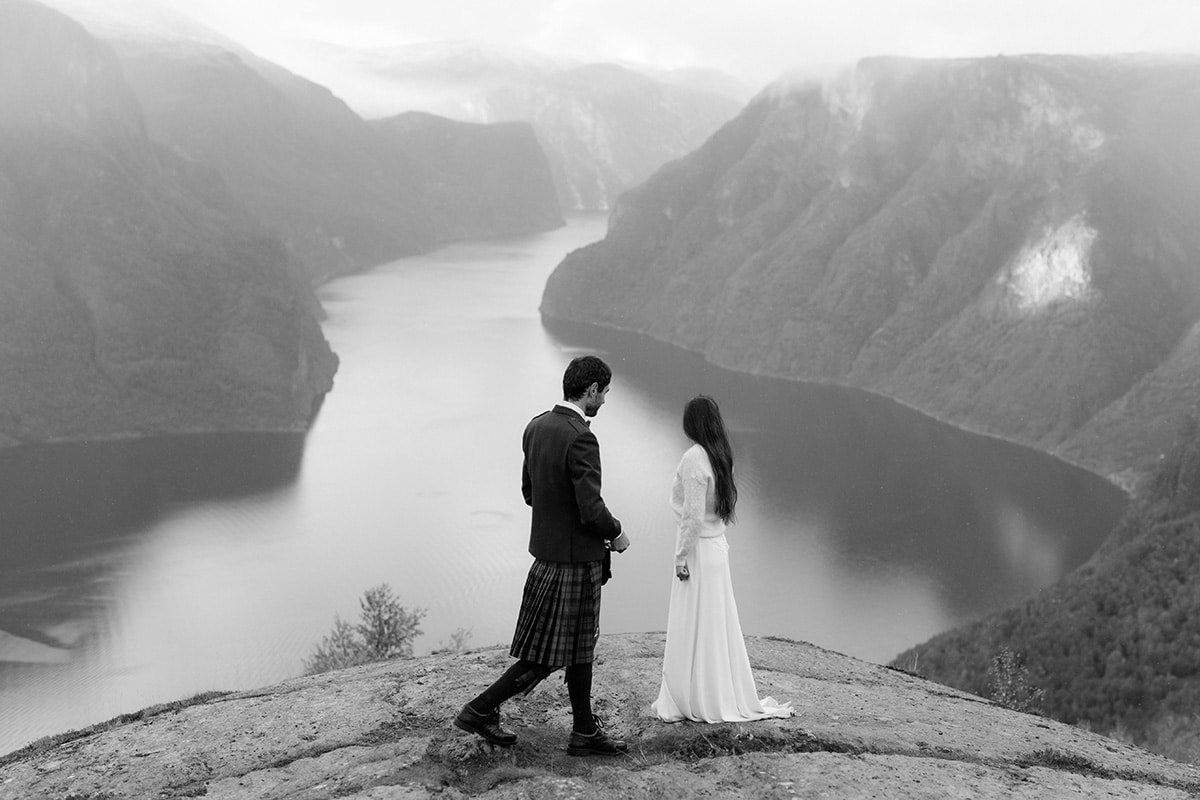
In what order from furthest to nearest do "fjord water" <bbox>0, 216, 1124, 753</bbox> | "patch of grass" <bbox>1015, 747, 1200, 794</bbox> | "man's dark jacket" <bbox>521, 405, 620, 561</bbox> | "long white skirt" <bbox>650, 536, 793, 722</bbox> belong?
"fjord water" <bbox>0, 216, 1124, 753</bbox>, "patch of grass" <bbox>1015, 747, 1200, 794</bbox>, "long white skirt" <bbox>650, 536, 793, 722</bbox>, "man's dark jacket" <bbox>521, 405, 620, 561</bbox>

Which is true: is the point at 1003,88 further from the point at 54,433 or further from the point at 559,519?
the point at 559,519

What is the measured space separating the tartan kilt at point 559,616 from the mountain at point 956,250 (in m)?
78.7

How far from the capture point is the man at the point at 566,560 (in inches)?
361

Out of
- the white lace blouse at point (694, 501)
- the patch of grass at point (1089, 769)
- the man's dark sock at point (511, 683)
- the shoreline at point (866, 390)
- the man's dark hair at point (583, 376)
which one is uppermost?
the shoreline at point (866, 390)

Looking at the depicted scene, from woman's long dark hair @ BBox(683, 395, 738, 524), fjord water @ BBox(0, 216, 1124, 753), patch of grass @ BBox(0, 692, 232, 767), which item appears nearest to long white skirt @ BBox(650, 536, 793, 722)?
woman's long dark hair @ BBox(683, 395, 738, 524)

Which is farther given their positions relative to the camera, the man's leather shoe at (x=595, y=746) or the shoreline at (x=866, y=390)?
the shoreline at (x=866, y=390)

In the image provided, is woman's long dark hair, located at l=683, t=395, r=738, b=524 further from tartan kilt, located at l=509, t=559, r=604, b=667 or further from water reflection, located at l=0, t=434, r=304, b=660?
water reflection, located at l=0, t=434, r=304, b=660

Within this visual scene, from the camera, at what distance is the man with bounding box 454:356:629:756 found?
9172mm

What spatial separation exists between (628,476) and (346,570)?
2279 cm

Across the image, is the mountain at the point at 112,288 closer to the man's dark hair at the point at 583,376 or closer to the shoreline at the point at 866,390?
the shoreline at the point at 866,390

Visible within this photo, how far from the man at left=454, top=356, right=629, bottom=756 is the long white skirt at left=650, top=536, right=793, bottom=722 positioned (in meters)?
0.91

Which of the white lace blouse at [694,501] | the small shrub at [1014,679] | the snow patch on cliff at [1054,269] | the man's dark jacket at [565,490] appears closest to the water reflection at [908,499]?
the small shrub at [1014,679]

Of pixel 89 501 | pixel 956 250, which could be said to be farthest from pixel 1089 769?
pixel 956 250

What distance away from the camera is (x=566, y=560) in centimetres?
941
